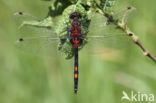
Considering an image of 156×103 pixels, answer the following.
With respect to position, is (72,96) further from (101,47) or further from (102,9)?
(102,9)

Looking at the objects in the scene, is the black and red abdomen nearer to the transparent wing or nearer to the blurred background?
the transparent wing

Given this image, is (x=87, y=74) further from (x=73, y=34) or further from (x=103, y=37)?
(x=73, y=34)

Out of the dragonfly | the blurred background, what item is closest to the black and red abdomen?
the dragonfly

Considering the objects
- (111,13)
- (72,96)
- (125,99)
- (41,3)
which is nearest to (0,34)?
(41,3)

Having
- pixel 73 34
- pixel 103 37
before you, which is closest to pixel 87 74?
pixel 103 37

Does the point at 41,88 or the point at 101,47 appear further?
the point at 41,88

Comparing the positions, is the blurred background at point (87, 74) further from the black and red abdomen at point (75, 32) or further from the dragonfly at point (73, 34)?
the black and red abdomen at point (75, 32)
